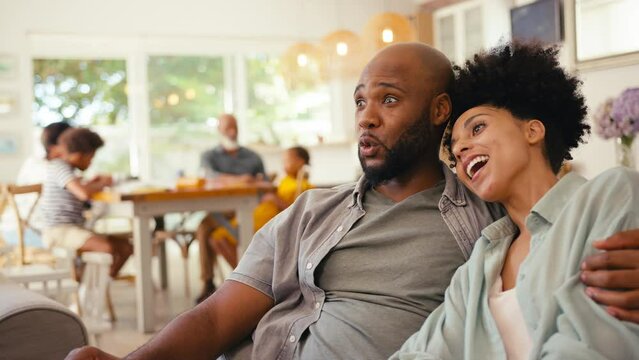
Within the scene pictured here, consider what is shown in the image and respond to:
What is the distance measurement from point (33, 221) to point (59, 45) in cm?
330

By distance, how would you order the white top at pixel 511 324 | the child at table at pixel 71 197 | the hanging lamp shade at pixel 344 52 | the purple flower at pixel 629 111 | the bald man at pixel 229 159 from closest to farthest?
1. the white top at pixel 511 324
2. the purple flower at pixel 629 111
3. the child at table at pixel 71 197
4. the hanging lamp shade at pixel 344 52
5. the bald man at pixel 229 159

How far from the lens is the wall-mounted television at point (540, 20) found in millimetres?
6012

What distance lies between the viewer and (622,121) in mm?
2793

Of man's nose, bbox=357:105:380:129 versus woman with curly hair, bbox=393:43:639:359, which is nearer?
woman with curly hair, bbox=393:43:639:359

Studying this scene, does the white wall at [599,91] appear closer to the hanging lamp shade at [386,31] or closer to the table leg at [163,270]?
the hanging lamp shade at [386,31]

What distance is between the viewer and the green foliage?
7.87 m

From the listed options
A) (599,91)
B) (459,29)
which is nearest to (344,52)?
(599,91)

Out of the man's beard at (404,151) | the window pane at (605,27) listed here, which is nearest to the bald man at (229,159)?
the window pane at (605,27)

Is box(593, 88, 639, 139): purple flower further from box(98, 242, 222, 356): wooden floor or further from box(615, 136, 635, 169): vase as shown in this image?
box(98, 242, 222, 356): wooden floor

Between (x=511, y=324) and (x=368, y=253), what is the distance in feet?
1.25

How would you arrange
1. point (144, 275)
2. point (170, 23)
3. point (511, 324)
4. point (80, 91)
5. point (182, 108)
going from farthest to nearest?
point (182, 108), point (170, 23), point (80, 91), point (144, 275), point (511, 324)

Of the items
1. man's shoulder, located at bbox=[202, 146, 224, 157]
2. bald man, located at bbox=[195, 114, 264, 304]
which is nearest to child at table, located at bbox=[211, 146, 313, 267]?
bald man, located at bbox=[195, 114, 264, 304]

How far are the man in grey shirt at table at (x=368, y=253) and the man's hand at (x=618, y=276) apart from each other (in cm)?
43

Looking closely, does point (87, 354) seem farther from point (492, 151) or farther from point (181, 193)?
point (181, 193)
